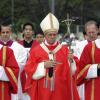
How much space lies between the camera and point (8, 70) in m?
8.59

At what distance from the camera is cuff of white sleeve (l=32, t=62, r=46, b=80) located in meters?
8.20

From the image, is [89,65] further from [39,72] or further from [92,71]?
[39,72]

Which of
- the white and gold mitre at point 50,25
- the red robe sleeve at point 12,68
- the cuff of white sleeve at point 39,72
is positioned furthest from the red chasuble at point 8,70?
the white and gold mitre at point 50,25

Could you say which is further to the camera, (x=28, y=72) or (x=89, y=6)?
(x=89, y=6)

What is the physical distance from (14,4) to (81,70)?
50492 millimetres

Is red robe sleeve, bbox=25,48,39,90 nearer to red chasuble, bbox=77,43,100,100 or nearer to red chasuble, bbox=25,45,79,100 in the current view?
red chasuble, bbox=25,45,79,100

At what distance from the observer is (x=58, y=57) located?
8.33 m

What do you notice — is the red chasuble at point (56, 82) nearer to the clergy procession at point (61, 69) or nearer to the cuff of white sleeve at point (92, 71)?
the clergy procession at point (61, 69)

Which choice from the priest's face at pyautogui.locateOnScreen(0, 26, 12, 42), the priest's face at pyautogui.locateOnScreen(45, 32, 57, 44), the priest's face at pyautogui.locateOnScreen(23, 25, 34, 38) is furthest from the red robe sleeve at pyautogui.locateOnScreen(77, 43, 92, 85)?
the priest's face at pyautogui.locateOnScreen(23, 25, 34, 38)

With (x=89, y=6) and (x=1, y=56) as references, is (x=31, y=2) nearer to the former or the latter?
(x=89, y=6)

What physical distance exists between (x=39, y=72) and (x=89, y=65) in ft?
2.55

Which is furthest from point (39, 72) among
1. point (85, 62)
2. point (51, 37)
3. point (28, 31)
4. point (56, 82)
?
point (28, 31)

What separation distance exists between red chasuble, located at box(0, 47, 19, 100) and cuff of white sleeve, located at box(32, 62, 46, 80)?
1.67 ft

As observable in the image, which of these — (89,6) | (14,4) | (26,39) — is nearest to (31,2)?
(14,4)
